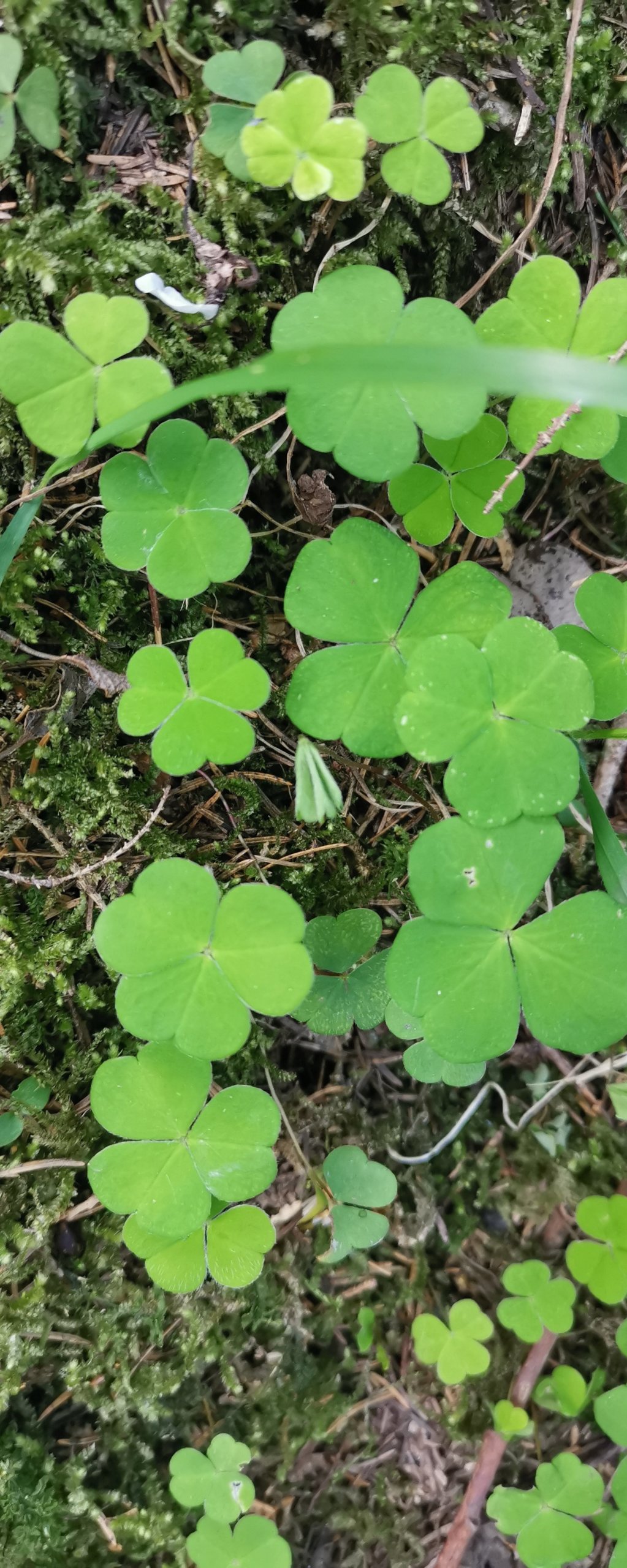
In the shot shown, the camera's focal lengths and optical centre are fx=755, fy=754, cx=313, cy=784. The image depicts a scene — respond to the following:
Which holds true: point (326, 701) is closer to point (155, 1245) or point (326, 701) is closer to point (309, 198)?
point (309, 198)

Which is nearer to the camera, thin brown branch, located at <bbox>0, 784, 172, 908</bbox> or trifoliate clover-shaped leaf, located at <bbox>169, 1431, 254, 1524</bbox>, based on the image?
thin brown branch, located at <bbox>0, 784, 172, 908</bbox>

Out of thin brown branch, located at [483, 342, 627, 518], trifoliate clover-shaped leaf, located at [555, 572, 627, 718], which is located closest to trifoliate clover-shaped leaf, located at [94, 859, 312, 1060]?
trifoliate clover-shaped leaf, located at [555, 572, 627, 718]

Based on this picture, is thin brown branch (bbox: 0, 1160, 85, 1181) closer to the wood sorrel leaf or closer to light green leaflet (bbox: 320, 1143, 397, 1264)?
the wood sorrel leaf

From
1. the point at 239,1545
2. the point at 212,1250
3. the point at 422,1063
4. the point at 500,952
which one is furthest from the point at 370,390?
the point at 239,1545

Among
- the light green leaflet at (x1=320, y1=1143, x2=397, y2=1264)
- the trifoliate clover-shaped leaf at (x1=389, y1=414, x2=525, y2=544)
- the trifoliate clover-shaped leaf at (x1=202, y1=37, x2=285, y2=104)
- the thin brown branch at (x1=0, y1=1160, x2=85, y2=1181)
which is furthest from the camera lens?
the light green leaflet at (x1=320, y1=1143, x2=397, y2=1264)

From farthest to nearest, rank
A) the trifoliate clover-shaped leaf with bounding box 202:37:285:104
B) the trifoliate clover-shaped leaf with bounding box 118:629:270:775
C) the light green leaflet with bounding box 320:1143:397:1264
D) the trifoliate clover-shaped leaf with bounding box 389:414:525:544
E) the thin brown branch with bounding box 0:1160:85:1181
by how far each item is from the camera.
Answer: the light green leaflet with bounding box 320:1143:397:1264
the thin brown branch with bounding box 0:1160:85:1181
the trifoliate clover-shaped leaf with bounding box 389:414:525:544
the trifoliate clover-shaped leaf with bounding box 118:629:270:775
the trifoliate clover-shaped leaf with bounding box 202:37:285:104
